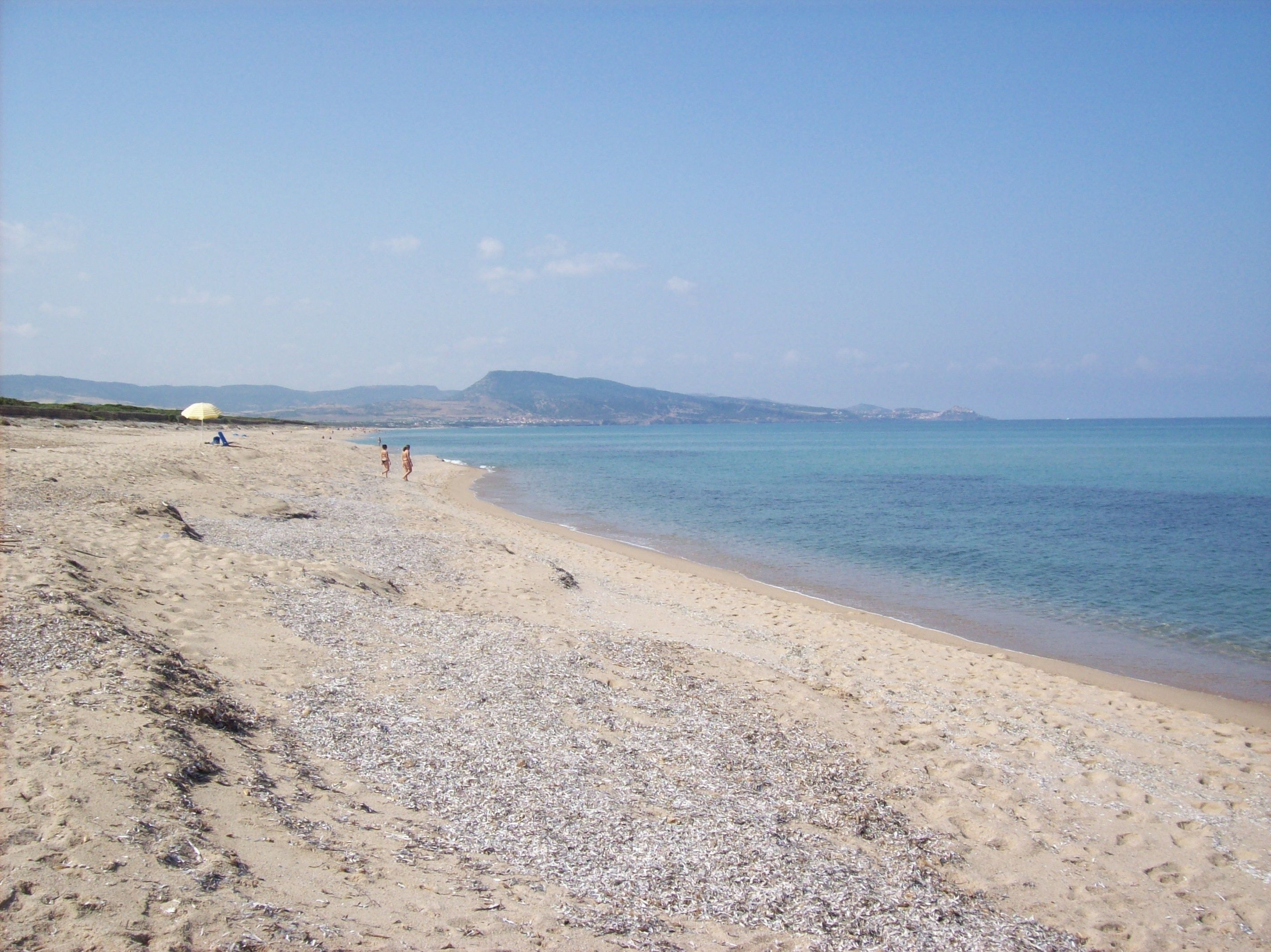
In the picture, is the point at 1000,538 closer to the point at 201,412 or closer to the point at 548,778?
the point at 548,778

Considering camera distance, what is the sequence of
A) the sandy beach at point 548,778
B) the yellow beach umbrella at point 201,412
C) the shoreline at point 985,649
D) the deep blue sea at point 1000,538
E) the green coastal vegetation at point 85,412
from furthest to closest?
the green coastal vegetation at point 85,412, the yellow beach umbrella at point 201,412, the deep blue sea at point 1000,538, the shoreline at point 985,649, the sandy beach at point 548,778

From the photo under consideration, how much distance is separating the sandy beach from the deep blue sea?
129 inches

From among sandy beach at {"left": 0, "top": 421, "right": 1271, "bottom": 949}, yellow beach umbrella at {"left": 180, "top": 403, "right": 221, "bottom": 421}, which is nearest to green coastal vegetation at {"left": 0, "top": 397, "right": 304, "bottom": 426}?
yellow beach umbrella at {"left": 180, "top": 403, "right": 221, "bottom": 421}

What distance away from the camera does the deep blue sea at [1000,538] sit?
626 inches

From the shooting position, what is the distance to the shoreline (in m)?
11.8

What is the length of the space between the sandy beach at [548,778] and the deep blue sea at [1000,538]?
3.27 meters

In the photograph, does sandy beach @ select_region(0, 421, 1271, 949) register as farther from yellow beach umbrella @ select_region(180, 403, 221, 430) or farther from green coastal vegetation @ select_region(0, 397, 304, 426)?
green coastal vegetation @ select_region(0, 397, 304, 426)

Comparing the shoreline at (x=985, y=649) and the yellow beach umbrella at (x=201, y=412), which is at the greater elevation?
the yellow beach umbrella at (x=201, y=412)

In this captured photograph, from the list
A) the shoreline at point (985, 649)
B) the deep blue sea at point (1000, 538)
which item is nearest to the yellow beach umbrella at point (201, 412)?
the deep blue sea at point (1000, 538)

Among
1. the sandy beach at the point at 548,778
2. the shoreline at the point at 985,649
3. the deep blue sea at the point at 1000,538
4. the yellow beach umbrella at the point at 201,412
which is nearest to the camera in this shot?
the sandy beach at the point at 548,778

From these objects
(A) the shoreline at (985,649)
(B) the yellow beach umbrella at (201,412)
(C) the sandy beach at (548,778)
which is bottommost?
(A) the shoreline at (985,649)

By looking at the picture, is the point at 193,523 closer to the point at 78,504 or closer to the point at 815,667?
the point at 78,504

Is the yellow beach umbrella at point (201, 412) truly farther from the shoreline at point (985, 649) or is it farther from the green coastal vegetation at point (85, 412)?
the shoreline at point (985, 649)

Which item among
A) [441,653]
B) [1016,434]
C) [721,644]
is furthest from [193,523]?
[1016,434]
